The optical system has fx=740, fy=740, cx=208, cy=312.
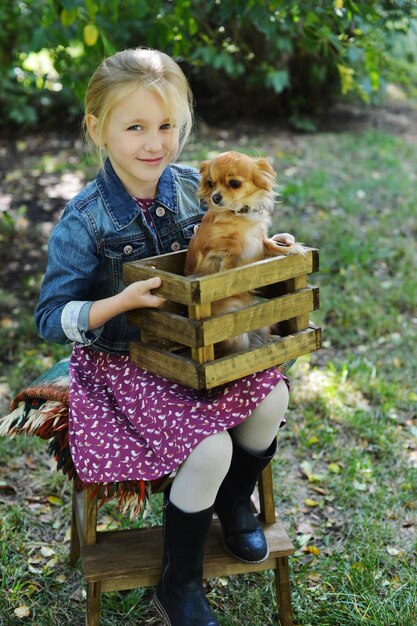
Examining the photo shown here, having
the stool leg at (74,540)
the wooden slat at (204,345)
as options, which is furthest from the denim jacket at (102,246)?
the stool leg at (74,540)

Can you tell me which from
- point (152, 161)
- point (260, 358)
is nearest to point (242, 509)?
point (260, 358)

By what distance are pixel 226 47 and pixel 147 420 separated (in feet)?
9.80

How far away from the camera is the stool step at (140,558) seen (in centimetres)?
208

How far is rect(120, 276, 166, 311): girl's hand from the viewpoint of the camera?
1866 mm

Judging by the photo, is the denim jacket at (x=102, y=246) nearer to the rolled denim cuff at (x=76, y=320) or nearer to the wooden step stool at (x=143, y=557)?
the rolled denim cuff at (x=76, y=320)

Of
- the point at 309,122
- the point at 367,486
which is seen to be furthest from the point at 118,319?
the point at 309,122

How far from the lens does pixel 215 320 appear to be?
1796 mm

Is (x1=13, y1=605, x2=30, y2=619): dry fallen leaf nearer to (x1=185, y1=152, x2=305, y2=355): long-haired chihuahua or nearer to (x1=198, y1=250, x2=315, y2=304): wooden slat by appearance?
(x1=185, y1=152, x2=305, y2=355): long-haired chihuahua

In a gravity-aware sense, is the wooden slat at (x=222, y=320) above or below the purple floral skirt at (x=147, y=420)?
above

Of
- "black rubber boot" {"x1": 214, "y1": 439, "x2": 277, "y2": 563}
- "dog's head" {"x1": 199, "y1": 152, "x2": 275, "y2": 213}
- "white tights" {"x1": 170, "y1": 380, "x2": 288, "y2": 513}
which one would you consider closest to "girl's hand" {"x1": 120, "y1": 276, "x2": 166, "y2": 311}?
"dog's head" {"x1": 199, "y1": 152, "x2": 275, "y2": 213}

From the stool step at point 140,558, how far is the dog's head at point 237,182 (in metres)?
1.00

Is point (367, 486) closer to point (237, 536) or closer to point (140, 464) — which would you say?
point (237, 536)

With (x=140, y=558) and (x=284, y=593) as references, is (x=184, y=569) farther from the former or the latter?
(x=284, y=593)

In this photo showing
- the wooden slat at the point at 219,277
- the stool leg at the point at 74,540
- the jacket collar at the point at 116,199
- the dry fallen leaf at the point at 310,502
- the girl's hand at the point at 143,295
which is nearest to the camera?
the wooden slat at the point at 219,277
